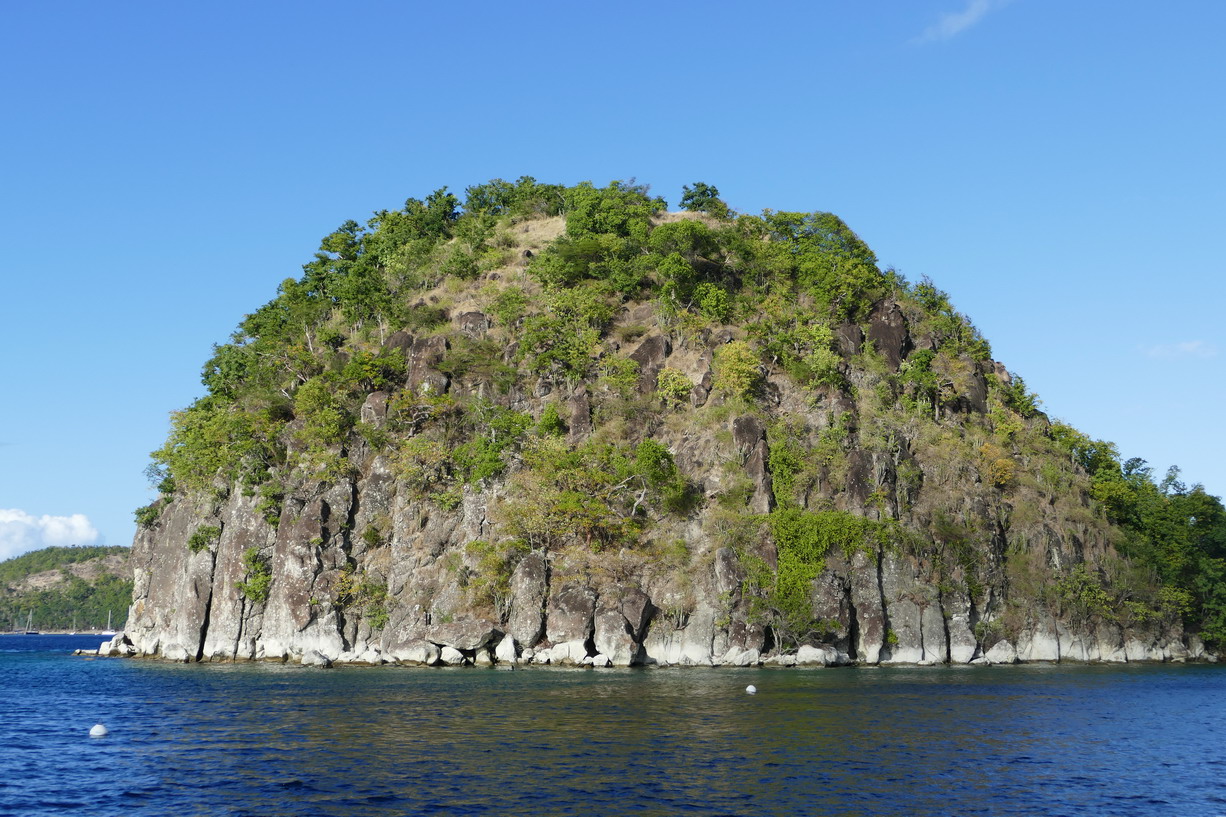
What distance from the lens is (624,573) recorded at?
257ft

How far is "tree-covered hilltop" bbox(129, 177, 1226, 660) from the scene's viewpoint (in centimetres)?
7875

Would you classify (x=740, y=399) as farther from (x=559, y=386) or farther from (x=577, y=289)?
(x=577, y=289)

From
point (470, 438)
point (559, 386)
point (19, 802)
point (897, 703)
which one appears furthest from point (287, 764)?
point (559, 386)

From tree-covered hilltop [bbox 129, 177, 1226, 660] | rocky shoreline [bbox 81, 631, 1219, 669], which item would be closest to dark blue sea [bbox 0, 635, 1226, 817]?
rocky shoreline [bbox 81, 631, 1219, 669]

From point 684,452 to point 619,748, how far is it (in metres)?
52.3

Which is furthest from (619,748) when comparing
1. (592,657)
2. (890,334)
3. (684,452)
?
(890,334)

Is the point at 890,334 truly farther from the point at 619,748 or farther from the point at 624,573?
the point at 619,748

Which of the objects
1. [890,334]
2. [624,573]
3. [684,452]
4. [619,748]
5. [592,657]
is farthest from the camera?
[890,334]

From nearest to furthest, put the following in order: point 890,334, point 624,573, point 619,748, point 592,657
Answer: point 619,748
point 592,657
point 624,573
point 890,334

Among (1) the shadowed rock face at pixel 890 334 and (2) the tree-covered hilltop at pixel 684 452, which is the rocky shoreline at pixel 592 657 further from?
(1) the shadowed rock face at pixel 890 334

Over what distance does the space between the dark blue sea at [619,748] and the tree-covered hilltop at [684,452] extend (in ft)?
59.1

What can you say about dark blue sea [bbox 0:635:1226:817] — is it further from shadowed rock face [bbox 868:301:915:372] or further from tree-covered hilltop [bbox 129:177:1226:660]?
shadowed rock face [bbox 868:301:915:372]

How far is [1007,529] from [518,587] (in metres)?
43.1

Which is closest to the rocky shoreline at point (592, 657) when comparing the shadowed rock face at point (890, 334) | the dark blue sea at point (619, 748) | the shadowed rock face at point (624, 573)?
the shadowed rock face at point (624, 573)
